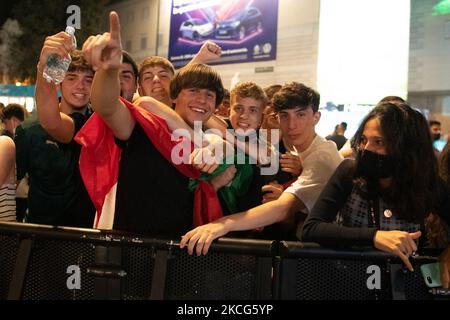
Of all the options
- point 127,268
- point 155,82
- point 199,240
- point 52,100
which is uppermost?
point 155,82

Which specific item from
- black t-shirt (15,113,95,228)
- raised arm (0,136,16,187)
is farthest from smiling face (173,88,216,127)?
raised arm (0,136,16,187)

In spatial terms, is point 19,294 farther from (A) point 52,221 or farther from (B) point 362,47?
(B) point 362,47

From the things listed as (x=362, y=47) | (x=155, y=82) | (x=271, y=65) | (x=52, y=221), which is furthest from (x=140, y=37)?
(x=52, y=221)

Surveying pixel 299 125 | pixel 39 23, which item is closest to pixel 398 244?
pixel 299 125

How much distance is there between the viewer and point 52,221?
2.06 meters

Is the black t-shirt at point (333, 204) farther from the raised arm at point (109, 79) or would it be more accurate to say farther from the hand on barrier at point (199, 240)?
the raised arm at point (109, 79)

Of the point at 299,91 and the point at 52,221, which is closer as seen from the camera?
the point at 52,221

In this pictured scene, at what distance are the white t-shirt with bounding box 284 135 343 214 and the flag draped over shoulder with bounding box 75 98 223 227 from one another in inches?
15.8

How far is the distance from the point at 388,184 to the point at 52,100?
1328 millimetres

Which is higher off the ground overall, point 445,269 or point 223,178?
point 223,178

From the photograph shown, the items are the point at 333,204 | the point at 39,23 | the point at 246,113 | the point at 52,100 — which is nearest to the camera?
the point at 333,204

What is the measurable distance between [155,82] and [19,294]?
1.56 metres

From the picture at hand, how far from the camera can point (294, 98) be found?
7.64 feet

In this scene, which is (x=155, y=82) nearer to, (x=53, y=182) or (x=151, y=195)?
(x=53, y=182)
